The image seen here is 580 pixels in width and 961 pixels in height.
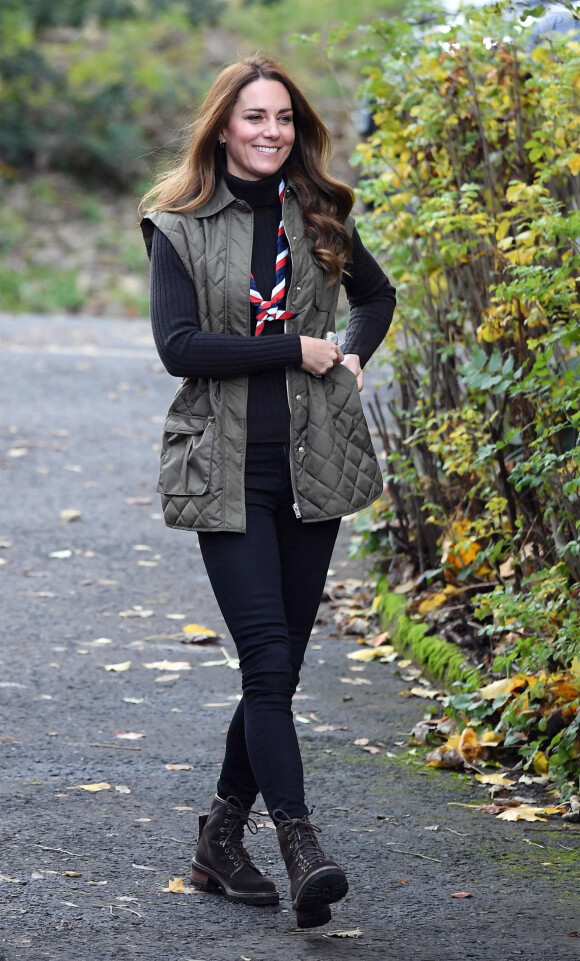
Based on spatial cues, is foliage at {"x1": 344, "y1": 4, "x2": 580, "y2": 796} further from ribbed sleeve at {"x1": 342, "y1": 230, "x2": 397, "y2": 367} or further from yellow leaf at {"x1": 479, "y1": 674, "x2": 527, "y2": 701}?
ribbed sleeve at {"x1": 342, "y1": 230, "x2": 397, "y2": 367}

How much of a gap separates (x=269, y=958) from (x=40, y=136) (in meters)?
21.7

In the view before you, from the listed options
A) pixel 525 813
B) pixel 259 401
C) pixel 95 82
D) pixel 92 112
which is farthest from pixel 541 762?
pixel 95 82

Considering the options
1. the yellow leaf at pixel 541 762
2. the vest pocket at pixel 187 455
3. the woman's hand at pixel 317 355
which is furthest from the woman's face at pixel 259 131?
the yellow leaf at pixel 541 762

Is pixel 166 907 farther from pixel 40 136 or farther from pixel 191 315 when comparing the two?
pixel 40 136

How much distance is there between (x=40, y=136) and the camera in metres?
23.5

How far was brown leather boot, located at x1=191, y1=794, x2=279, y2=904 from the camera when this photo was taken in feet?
11.8

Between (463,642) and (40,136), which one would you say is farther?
(40,136)

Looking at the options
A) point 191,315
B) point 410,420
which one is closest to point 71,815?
point 191,315

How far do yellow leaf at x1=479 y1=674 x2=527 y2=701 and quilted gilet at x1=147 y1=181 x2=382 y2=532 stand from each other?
1.39 meters

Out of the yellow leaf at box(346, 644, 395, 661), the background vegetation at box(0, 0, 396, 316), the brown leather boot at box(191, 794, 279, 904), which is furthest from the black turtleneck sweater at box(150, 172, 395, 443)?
the background vegetation at box(0, 0, 396, 316)

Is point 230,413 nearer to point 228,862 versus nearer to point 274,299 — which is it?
point 274,299

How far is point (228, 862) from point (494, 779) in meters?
1.20

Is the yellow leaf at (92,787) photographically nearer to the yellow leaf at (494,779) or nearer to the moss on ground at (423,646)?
the yellow leaf at (494,779)

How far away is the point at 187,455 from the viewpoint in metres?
3.47
